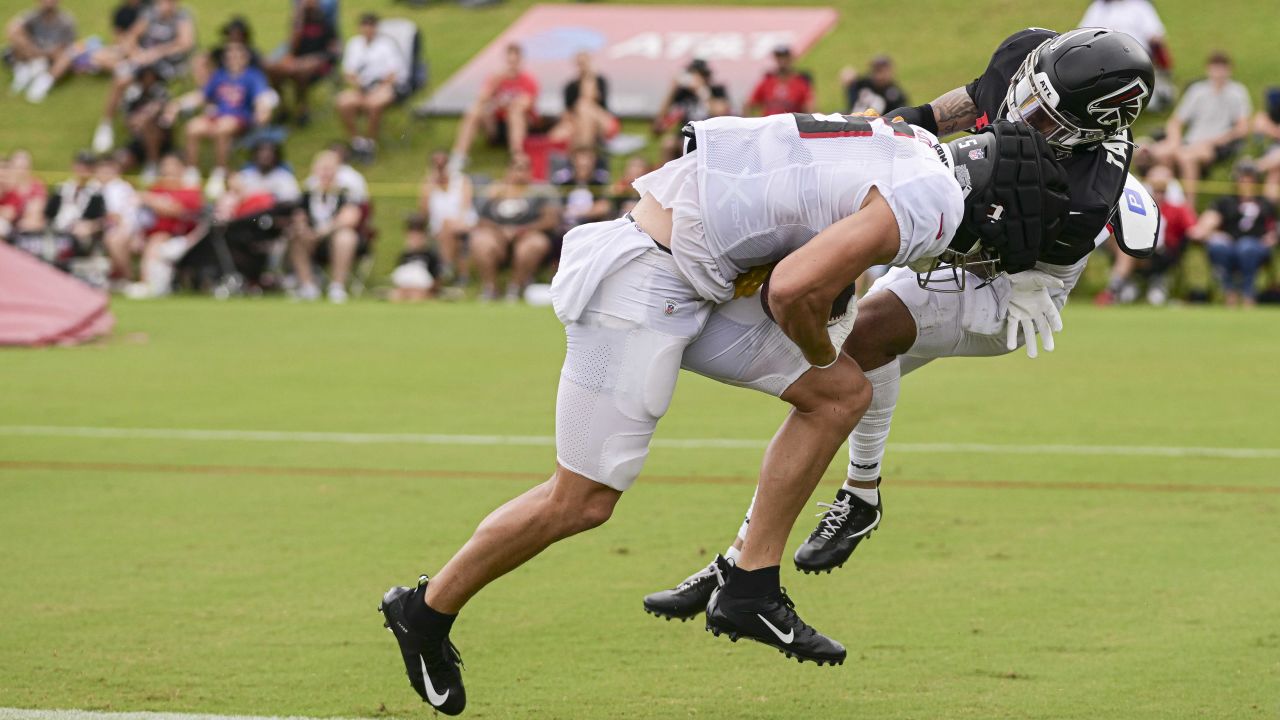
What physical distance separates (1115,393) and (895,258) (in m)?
7.75

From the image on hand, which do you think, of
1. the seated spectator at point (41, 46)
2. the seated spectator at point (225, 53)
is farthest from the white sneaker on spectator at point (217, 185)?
the seated spectator at point (41, 46)

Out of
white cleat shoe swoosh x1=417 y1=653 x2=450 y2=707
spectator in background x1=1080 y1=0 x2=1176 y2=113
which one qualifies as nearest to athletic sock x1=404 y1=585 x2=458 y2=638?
→ white cleat shoe swoosh x1=417 y1=653 x2=450 y2=707

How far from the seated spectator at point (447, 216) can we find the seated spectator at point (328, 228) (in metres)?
0.78

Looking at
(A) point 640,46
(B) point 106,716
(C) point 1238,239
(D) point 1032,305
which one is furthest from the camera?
(A) point 640,46

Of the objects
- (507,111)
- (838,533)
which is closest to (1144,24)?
(507,111)

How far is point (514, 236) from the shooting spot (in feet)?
66.6

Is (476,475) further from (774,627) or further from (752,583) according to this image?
(774,627)

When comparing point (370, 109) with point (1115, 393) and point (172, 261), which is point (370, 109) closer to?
point (172, 261)

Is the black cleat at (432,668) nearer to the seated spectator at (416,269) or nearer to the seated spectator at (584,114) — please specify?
the seated spectator at (416,269)

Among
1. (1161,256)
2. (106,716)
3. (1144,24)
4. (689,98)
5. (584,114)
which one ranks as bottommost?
(584,114)

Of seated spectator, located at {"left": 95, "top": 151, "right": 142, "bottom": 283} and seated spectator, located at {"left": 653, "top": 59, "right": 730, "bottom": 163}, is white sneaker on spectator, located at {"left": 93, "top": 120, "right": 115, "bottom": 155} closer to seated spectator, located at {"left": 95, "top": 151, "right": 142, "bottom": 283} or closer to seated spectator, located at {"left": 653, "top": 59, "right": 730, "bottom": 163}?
seated spectator, located at {"left": 95, "top": 151, "right": 142, "bottom": 283}

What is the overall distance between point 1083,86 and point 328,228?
16.1 meters

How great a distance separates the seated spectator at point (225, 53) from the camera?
2380 centimetres

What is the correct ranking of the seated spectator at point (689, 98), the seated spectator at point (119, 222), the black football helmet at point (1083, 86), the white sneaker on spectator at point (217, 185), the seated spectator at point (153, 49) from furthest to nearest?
the seated spectator at point (153, 49) < the white sneaker on spectator at point (217, 185) < the seated spectator at point (689, 98) < the seated spectator at point (119, 222) < the black football helmet at point (1083, 86)
